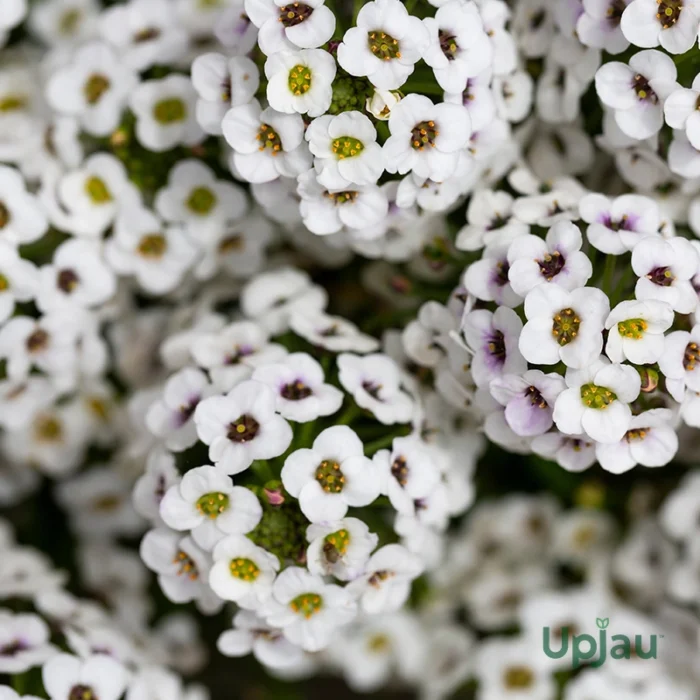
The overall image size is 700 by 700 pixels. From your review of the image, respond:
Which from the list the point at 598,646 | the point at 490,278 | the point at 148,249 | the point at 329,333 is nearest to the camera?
the point at 490,278

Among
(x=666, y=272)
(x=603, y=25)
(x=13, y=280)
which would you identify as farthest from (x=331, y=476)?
(x=603, y=25)

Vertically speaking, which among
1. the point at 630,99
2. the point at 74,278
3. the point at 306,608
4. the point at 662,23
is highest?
the point at 662,23

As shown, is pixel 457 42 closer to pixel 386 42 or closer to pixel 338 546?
pixel 386 42

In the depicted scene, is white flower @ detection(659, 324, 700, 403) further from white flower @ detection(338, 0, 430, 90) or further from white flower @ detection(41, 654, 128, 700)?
white flower @ detection(41, 654, 128, 700)

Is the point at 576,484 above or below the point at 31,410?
below

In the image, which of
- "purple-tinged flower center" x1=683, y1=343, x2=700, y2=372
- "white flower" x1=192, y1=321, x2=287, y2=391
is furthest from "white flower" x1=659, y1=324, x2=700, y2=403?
"white flower" x1=192, y1=321, x2=287, y2=391

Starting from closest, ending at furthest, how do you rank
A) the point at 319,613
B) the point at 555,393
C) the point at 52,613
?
1. the point at 555,393
2. the point at 319,613
3. the point at 52,613

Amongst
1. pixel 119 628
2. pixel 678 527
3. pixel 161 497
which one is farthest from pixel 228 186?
pixel 678 527

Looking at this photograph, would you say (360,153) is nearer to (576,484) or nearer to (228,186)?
(228,186)
